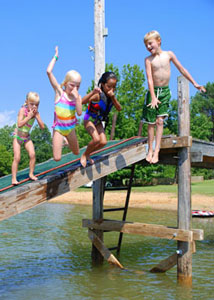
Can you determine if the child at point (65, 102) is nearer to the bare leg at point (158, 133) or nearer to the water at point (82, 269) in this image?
the bare leg at point (158, 133)

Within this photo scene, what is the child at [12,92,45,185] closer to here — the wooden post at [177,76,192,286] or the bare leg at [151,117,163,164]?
the bare leg at [151,117,163,164]

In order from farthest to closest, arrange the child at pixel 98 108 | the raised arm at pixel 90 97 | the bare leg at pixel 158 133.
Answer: the bare leg at pixel 158 133 < the child at pixel 98 108 < the raised arm at pixel 90 97

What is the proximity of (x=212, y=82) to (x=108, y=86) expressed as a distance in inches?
2960

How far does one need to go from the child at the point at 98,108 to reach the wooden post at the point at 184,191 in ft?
6.21

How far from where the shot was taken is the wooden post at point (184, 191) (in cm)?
916

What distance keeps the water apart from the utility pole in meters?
5.42

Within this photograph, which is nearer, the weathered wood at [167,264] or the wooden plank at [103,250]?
the weathered wood at [167,264]

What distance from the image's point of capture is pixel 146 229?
9703mm

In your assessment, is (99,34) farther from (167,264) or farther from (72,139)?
(167,264)

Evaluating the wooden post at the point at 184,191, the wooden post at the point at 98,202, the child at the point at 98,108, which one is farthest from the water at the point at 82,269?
the child at the point at 98,108

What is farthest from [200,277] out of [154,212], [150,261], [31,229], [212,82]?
[212,82]

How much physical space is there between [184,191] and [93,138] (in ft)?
8.88

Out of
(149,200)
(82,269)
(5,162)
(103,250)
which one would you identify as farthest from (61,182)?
(5,162)

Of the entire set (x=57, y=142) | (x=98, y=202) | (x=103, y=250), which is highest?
(x=57, y=142)
